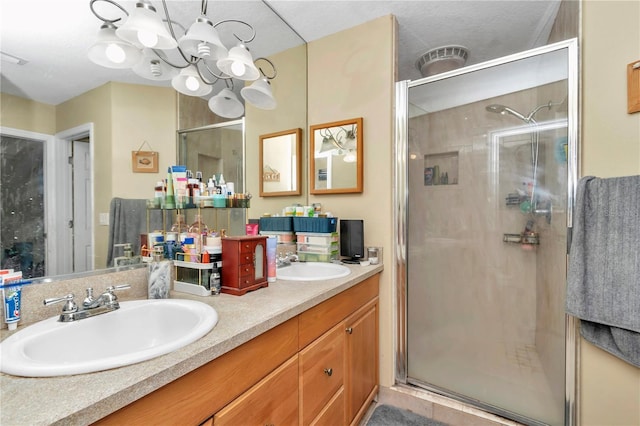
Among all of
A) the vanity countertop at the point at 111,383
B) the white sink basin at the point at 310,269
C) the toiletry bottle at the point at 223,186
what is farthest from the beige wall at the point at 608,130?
the toiletry bottle at the point at 223,186

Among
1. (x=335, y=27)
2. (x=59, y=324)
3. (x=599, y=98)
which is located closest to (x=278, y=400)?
(x=59, y=324)

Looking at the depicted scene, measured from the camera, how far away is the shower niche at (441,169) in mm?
1813

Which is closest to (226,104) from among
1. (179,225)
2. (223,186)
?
(223,186)

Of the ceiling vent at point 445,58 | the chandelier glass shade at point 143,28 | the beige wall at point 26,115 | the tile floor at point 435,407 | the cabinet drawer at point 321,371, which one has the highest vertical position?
the ceiling vent at point 445,58

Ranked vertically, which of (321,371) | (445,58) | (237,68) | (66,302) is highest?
(445,58)

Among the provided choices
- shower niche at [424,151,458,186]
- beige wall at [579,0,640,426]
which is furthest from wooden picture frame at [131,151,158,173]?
beige wall at [579,0,640,426]

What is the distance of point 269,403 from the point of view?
850 millimetres

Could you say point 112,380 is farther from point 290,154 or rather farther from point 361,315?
point 290,154

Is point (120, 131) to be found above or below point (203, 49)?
below

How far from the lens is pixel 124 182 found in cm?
105

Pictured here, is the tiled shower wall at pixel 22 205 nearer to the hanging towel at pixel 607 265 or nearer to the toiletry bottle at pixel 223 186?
the toiletry bottle at pixel 223 186

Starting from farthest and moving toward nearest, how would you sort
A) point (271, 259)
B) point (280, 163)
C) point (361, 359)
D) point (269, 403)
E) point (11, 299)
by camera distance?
point (280, 163) < point (361, 359) < point (271, 259) < point (269, 403) < point (11, 299)

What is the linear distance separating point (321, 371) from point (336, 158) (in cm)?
130

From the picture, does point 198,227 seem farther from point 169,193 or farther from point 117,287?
point 117,287
